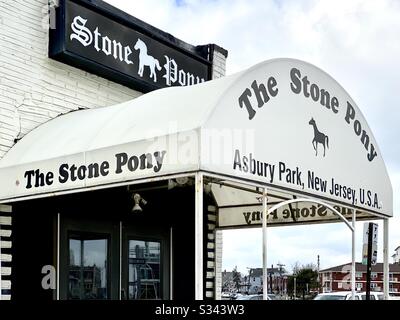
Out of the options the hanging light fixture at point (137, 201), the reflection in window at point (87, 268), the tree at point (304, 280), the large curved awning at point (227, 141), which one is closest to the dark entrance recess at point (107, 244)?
the reflection in window at point (87, 268)

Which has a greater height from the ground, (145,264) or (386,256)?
(386,256)

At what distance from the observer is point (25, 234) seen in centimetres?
846

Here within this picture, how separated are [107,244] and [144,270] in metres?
0.95

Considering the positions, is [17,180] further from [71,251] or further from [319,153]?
[319,153]

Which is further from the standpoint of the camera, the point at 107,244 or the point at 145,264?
the point at 145,264

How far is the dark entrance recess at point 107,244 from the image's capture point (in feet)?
27.9

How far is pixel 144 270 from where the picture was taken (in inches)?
406

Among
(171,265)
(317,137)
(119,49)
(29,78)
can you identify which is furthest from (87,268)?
(317,137)

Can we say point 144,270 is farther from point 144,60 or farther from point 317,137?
point 317,137

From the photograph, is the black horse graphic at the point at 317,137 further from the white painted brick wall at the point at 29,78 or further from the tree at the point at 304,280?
the tree at the point at 304,280

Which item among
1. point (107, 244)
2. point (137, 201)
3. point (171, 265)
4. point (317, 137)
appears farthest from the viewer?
point (171, 265)

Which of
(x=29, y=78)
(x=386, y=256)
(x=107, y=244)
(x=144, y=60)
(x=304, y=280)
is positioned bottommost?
(x=304, y=280)

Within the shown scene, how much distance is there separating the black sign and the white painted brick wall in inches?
8.0
